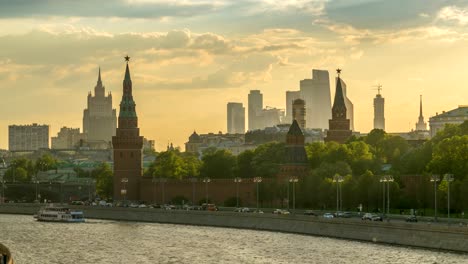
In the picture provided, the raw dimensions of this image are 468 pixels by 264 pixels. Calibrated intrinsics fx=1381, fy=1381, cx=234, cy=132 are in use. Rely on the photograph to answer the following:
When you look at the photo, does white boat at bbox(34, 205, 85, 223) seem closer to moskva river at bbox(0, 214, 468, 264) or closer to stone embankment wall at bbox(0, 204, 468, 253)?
stone embankment wall at bbox(0, 204, 468, 253)

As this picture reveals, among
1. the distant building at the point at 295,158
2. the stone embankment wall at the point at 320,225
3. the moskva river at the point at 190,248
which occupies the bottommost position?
the moskva river at the point at 190,248

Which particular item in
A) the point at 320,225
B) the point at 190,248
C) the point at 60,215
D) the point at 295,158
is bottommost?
the point at 190,248


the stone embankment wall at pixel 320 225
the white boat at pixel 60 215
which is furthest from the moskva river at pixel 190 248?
the white boat at pixel 60 215

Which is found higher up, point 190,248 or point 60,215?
point 60,215

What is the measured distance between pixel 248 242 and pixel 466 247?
28.0m

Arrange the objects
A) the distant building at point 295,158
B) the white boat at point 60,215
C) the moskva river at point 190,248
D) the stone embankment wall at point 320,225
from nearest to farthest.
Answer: the moskva river at point 190,248 < the stone embankment wall at point 320,225 < the white boat at point 60,215 < the distant building at point 295,158

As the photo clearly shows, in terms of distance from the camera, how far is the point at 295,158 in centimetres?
18688

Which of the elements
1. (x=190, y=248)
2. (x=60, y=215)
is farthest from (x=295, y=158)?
(x=190, y=248)

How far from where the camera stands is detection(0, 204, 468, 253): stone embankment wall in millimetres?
105438

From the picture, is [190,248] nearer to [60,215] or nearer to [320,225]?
[320,225]

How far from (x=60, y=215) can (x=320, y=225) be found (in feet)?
190

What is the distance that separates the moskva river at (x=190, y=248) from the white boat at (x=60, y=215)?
20.9 metres

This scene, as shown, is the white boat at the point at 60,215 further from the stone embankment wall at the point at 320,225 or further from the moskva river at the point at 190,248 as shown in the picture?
the moskva river at the point at 190,248

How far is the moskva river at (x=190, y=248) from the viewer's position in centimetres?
10438
